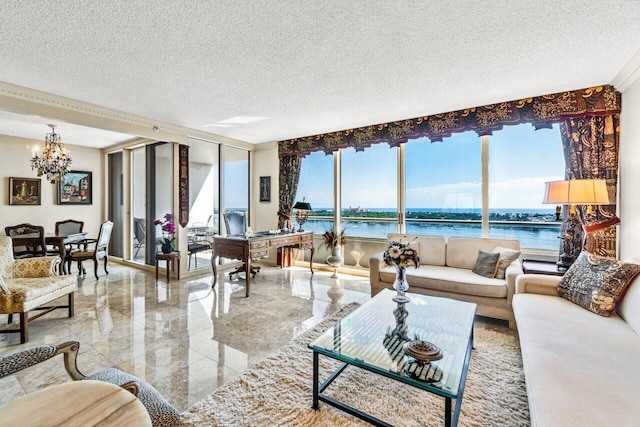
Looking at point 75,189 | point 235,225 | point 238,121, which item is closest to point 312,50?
point 238,121

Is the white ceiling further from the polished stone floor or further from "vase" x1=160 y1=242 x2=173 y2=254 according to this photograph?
the polished stone floor

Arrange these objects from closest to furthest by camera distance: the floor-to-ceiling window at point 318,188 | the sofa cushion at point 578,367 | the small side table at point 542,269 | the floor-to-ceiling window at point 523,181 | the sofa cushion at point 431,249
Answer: the sofa cushion at point 578,367 < the small side table at point 542,269 < the floor-to-ceiling window at point 523,181 < the sofa cushion at point 431,249 < the floor-to-ceiling window at point 318,188

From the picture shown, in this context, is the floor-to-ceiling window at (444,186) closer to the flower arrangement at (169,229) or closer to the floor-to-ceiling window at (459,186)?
the floor-to-ceiling window at (459,186)

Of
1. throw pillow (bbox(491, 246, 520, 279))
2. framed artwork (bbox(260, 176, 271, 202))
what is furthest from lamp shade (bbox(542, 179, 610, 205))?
framed artwork (bbox(260, 176, 271, 202))

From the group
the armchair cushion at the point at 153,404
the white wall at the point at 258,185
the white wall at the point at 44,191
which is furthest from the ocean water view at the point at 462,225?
the white wall at the point at 44,191

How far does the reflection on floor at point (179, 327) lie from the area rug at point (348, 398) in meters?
0.20

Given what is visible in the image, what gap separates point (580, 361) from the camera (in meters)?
1.47

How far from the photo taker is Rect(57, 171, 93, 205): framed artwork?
19.0 feet

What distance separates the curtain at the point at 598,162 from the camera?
3.05 metres

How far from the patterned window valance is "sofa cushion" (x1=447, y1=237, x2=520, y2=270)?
1.46 m

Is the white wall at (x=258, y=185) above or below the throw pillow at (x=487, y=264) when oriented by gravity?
above

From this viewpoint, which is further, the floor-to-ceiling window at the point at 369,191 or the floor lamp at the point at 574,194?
the floor-to-ceiling window at the point at 369,191

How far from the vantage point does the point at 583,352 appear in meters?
1.57

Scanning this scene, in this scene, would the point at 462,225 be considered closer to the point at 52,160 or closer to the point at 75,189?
the point at 52,160
